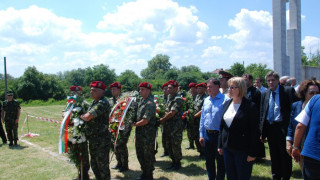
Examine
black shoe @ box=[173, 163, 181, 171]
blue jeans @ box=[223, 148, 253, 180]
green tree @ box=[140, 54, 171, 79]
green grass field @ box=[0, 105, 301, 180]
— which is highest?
green tree @ box=[140, 54, 171, 79]

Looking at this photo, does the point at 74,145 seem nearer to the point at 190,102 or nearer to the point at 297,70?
the point at 190,102

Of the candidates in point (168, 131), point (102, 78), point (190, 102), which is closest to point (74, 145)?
point (168, 131)

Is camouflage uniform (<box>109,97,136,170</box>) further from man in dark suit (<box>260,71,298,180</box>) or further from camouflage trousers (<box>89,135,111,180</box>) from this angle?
man in dark suit (<box>260,71,298,180</box>)

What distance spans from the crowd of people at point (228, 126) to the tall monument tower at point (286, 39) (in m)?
6.83

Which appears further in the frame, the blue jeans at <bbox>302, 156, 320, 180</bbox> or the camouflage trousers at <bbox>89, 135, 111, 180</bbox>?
the camouflage trousers at <bbox>89, 135, 111, 180</bbox>

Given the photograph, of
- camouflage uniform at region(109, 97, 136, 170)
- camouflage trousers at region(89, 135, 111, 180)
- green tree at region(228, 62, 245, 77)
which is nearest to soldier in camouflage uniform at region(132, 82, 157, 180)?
camouflage uniform at region(109, 97, 136, 170)

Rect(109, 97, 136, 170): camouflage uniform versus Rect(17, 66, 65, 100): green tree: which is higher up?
Rect(17, 66, 65, 100): green tree

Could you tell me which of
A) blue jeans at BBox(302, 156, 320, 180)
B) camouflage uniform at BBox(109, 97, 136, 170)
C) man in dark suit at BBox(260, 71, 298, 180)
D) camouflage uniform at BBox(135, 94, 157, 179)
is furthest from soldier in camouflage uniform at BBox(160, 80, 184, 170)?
blue jeans at BBox(302, 156, 320, 180)

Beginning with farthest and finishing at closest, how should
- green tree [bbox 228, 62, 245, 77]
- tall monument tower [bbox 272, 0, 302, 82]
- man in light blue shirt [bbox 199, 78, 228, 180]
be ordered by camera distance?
green tree [bbox 228, 62, 245, 77], tall monument tower [bbox 272, 0, 302, 82], man in light blue shirt [bbox 199, 78, 228, 180]

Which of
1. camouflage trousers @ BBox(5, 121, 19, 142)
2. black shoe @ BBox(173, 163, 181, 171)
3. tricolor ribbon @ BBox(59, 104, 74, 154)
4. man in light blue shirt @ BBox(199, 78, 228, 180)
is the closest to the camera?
man in light blue shirt @ BBox(199, 78, 228, 180)

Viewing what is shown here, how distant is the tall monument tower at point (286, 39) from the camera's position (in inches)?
523

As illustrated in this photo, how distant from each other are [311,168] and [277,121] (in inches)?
74.5

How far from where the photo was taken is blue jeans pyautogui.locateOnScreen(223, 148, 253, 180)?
11.2ft

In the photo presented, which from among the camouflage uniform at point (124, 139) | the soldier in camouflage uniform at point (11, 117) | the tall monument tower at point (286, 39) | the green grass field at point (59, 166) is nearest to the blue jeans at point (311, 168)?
the green grass field at point (59, 166)
